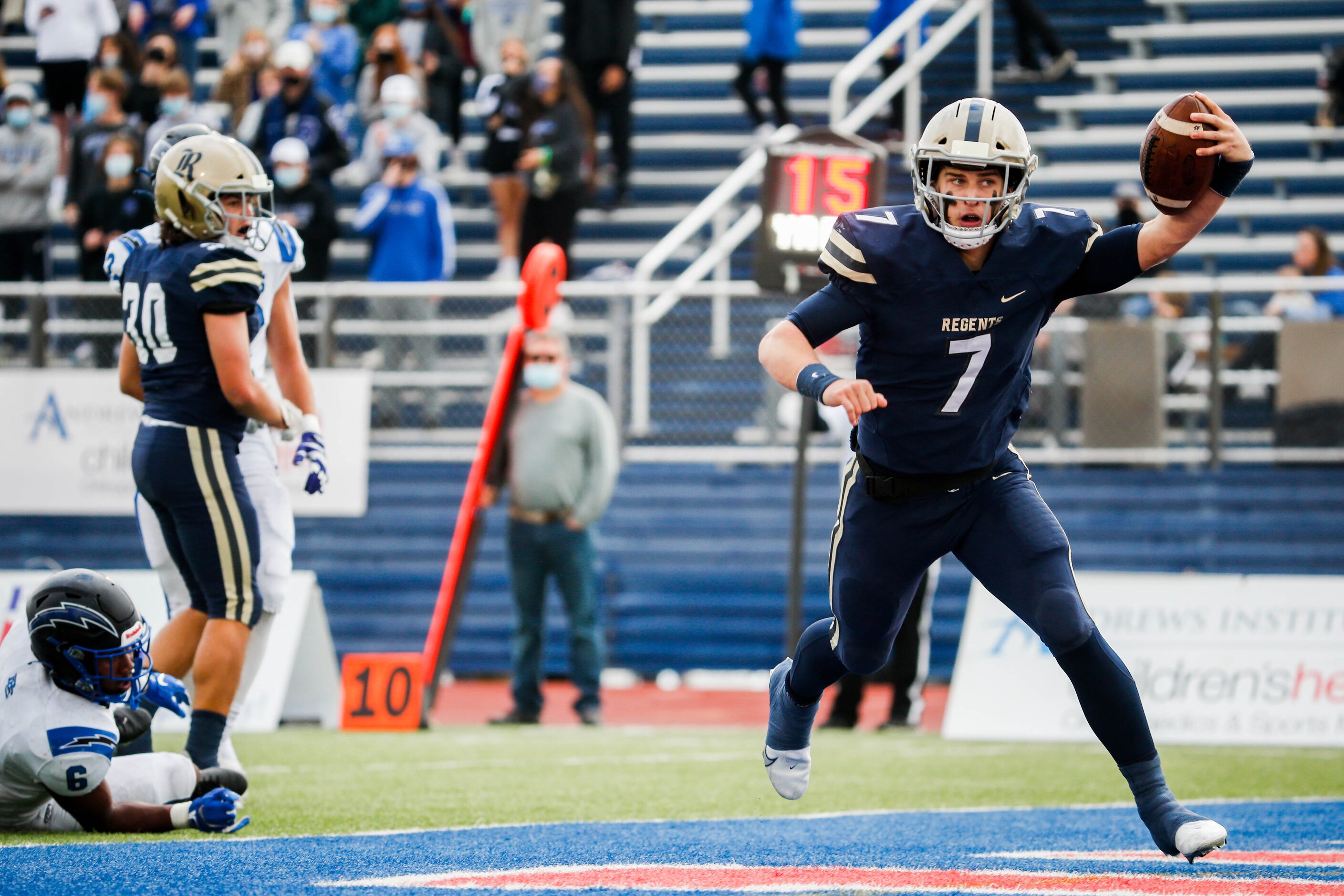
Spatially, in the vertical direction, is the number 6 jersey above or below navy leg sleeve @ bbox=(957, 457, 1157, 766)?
below

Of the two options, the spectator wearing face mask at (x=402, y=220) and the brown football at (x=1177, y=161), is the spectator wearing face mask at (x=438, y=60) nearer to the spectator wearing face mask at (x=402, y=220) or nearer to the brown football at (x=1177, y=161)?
the spectator wearing face mask at (x=402, y=220)

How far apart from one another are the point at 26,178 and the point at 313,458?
27.1 feet

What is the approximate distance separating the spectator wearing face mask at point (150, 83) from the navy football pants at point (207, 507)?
898 cm

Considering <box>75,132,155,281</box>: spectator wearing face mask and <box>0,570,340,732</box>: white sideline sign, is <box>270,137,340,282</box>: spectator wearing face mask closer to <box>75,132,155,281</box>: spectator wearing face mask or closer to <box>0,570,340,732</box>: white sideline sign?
<box>75,132,155,281</box>: spectator wearing face mask

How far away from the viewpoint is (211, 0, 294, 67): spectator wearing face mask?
614 inches

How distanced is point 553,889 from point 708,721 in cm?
623

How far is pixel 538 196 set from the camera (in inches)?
501

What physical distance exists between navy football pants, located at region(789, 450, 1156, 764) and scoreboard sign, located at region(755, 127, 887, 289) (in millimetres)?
4459

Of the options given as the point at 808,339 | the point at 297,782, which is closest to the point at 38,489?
the point at 297,782

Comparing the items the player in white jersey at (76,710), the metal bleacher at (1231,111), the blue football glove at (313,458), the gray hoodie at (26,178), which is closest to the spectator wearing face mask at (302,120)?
the gray hoodie at (26,178)

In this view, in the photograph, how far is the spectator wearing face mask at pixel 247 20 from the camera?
51.2 feet

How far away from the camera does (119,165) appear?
12.1 meters

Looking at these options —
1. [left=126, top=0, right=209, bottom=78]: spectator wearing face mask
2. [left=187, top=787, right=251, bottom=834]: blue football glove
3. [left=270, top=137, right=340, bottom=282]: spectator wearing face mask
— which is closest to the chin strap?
[left=187, top=787, right=251, bottom=834]: blue football glove

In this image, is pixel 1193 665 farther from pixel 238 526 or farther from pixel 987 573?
pixel 238 526
